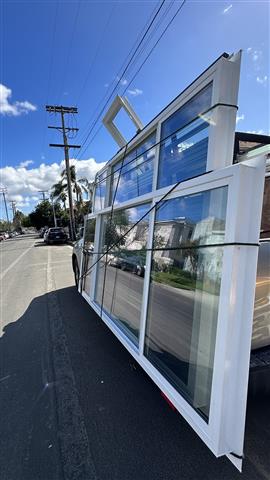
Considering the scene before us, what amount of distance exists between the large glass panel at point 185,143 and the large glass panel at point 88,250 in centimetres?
297

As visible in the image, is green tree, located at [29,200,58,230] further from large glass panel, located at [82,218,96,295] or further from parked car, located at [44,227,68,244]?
large glass panel, located at [82,218,96,295]

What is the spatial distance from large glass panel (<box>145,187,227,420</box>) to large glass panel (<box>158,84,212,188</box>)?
0.96 feet

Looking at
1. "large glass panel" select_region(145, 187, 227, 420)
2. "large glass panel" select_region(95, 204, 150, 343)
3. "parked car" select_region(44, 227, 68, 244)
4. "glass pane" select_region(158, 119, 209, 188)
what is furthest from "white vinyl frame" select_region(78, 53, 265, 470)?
"parked car" select_region(44, 227, 68, 244)

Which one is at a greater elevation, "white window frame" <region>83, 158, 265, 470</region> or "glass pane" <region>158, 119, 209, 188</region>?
"glass pane" <region>158, 119, 209, 188</region>

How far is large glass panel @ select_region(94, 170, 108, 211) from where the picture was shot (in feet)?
17.1

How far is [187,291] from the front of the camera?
8.00ft

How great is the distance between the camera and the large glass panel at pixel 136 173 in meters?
3.33

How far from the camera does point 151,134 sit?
3236mm

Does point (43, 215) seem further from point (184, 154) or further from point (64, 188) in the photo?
point (184, 154)

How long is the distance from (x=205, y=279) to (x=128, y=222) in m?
1.94

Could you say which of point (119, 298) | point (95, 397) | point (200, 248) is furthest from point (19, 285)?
point (200, 248)

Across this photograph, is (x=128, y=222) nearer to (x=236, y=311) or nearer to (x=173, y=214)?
(x=173, y=214)

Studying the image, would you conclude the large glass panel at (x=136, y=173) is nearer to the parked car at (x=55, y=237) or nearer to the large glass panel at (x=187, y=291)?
the large glass panel at (x=187, y=291)

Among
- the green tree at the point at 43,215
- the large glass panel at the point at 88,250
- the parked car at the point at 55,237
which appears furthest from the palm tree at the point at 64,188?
the large glass panel at the point at 88,250
